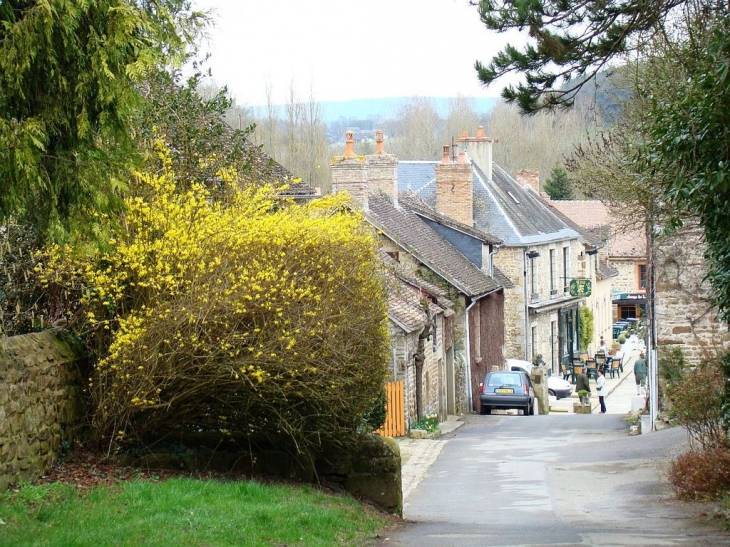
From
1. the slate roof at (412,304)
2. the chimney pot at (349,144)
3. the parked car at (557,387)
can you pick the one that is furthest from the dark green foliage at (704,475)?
the parked car at (557,387)

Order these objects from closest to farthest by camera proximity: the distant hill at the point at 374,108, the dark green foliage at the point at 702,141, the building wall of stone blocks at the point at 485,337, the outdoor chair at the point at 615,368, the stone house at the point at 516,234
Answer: the dark green foliage at the point at 702,141, the building wall of stone blocks at the point at 485,337, the stone house at the point at 516,234, the outdoor chair at the point at 615,368, the distant hill at the point at 374,108

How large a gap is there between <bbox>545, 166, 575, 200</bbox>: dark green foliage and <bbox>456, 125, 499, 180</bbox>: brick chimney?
23.8 m

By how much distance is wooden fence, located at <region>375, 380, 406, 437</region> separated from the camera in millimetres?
23531

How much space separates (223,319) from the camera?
10.3m

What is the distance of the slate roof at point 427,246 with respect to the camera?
3041 centimetres

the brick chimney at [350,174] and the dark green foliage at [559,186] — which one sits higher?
the dark green foliage at [559,186]

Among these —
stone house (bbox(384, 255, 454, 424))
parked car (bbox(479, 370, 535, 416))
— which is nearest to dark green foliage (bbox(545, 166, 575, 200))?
parked car (bbox(479, 370, 535, 416))

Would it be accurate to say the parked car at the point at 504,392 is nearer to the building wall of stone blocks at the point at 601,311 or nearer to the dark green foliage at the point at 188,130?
the dark green foliage at the point at 188,130

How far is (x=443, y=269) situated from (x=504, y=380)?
4.09 metres

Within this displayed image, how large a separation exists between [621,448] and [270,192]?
11885 mm

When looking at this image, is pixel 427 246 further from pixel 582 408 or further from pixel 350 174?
pixel 582 408

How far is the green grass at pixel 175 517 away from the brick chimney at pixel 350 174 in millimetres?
18111

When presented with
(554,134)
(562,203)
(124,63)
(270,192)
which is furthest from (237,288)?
(554,134)

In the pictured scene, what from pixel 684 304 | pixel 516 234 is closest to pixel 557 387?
pixel 516 234
